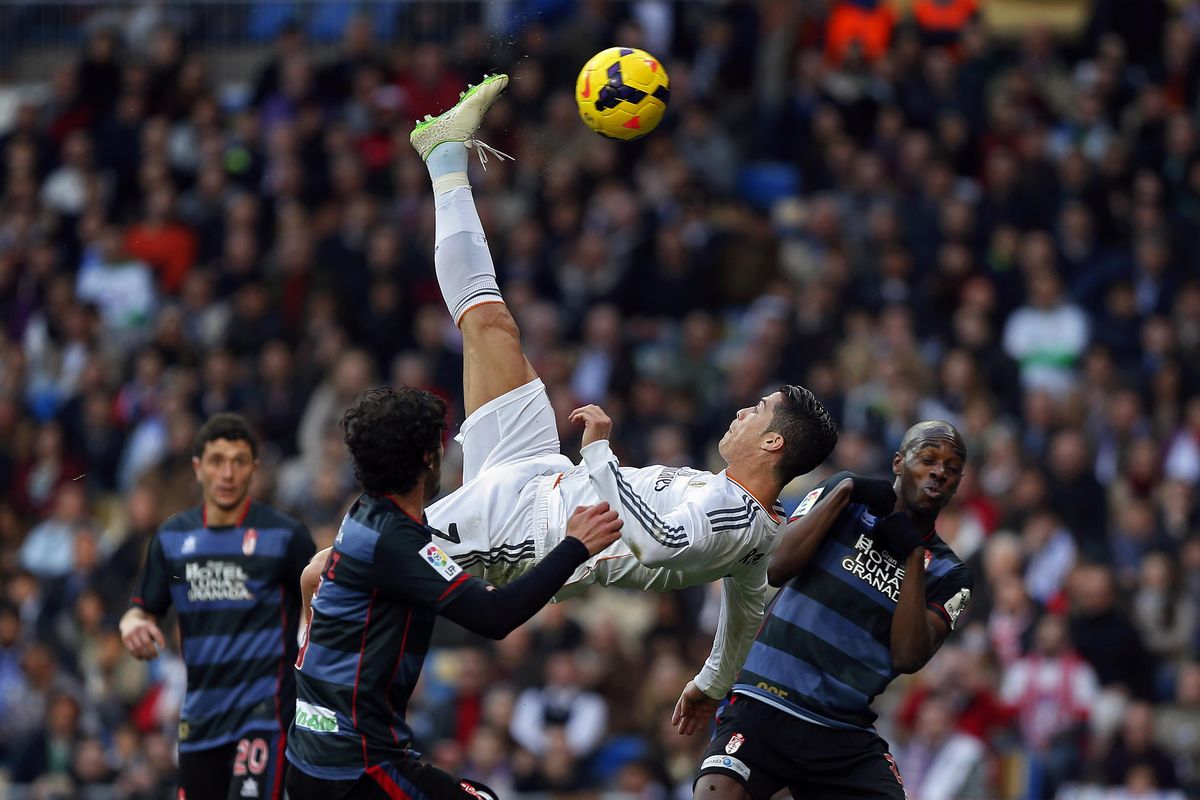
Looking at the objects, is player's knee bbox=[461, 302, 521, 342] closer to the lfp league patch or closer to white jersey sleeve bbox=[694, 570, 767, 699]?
white jersey sleeve bbox=[694, 570, 767, 699]

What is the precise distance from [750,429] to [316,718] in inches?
82.8

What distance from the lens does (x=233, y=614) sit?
28.7ft

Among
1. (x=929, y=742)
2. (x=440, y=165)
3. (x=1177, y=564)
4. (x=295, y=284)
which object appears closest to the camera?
(x=440, y=165)

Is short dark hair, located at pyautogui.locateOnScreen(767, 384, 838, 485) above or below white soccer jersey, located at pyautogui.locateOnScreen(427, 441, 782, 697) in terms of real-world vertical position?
above

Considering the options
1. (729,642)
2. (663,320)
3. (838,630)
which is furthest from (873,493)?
(663,320)

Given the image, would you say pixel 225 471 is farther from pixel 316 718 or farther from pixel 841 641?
pixel 841 641

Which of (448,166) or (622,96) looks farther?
(622,96)

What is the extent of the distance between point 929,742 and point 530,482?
221 inches

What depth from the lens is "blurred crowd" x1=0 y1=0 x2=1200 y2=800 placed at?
519 inches

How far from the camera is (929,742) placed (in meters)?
12.4

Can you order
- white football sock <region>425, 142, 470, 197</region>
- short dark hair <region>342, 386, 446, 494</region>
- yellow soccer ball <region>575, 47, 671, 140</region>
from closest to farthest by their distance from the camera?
short dark hair <region>342, 386, 446, 494</region> < white football sock <region>425, 142, 470, 197</region> < yellow soccer ball <region>575, 47, 671, 140</region>

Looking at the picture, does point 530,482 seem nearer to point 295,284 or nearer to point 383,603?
point 383,603

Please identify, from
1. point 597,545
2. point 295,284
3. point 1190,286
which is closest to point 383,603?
point 597,545

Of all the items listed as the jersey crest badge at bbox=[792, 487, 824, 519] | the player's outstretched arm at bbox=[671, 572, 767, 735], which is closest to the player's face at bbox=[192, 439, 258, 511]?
the player's outstretched arm at bbox=[671, 572, 767, 735]
